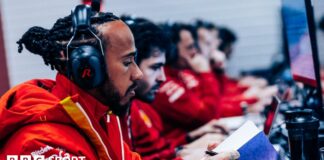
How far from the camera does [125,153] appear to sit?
198 cm

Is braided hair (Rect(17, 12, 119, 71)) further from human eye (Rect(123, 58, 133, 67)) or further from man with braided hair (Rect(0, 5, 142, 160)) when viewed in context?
human eye (Rect(123, 58, 133, 67))

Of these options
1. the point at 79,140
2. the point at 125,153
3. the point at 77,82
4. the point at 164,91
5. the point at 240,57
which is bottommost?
the point at 240,57

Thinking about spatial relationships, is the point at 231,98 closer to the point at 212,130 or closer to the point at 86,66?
the point at 212,130

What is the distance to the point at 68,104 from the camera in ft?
5.43

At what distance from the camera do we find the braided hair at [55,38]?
1.81 metres

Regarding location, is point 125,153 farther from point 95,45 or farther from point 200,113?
point 200,113

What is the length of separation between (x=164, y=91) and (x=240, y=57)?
295cm

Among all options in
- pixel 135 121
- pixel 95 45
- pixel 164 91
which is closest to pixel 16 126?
pixel 95 45

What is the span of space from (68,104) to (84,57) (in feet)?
0.43

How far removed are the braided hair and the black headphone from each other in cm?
7

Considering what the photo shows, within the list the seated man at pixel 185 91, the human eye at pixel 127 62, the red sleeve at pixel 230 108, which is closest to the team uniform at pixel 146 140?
the seated man at pixel 185 91

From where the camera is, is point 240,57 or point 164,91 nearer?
point 164,91

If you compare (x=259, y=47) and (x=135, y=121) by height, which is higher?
(x=135, y=121)

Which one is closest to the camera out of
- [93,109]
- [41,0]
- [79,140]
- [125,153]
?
[79,140]
